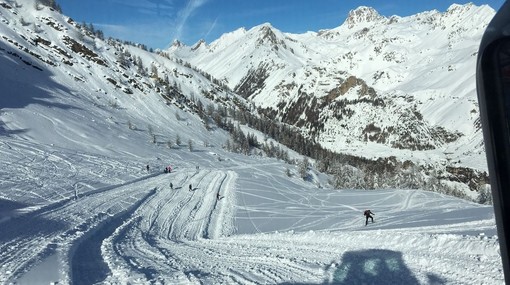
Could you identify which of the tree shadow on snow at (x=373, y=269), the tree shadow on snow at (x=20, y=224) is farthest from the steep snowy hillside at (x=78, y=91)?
the tree shadow on snow at (x=373, y=269)

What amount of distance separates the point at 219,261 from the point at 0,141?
59.5 metres

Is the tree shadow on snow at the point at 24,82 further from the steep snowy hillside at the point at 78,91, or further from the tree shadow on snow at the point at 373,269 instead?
the tree shadow on snow at the point at 373,269

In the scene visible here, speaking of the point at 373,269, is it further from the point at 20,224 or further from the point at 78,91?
the point at 78,91

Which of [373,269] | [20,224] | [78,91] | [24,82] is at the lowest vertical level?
[373,269]

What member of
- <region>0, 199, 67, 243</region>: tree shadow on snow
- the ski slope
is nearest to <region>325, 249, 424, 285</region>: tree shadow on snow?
the ski slope

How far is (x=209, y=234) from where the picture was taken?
27734mm

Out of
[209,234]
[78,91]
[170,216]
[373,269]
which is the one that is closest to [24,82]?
[78,91]

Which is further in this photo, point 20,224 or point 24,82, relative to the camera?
point 24,82

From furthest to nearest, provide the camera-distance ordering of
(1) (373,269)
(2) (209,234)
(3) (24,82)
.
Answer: (3) (24,82) < (2) (209,234) < (1) (373,269)

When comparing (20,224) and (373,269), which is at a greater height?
(20,224)

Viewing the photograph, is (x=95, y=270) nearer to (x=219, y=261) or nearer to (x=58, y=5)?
(x=219, y=261)

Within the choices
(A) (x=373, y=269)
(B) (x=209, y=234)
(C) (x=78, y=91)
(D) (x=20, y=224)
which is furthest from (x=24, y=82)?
(A) (x=373, y=269)

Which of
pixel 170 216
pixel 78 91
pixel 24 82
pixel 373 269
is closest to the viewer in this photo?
pixel 373 269

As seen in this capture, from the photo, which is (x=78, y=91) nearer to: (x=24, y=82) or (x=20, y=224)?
(x=24, y=82)
